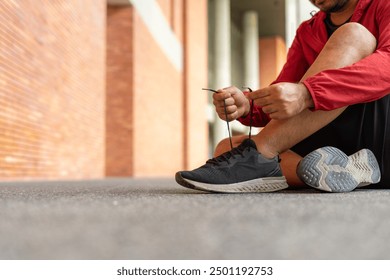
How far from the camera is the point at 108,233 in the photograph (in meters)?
0.74

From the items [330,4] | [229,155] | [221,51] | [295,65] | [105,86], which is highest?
[221,51]

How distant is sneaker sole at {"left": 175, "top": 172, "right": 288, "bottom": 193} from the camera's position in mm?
1479

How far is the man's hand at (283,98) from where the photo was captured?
54.1 inches

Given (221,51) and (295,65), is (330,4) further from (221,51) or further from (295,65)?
(221,51)

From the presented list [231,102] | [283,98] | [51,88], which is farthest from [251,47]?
[283,98]

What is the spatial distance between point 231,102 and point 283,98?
272 mm

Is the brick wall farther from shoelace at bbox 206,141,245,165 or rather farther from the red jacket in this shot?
the red jacket

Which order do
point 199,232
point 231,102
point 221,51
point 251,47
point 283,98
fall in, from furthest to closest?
point 251,47 → point 221,51 → point 231,102 → point 283,98 → point 199,232

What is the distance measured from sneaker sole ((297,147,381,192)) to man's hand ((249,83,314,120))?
0.14 metres

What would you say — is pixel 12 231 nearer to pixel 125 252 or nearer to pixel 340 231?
pixel 125 252

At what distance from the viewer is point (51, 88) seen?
14.8 ft

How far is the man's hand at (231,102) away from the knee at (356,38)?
0.32 metres

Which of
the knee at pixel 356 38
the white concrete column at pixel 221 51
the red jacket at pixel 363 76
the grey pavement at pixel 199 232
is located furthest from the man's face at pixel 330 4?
the white concrete column at pixel 221 51
